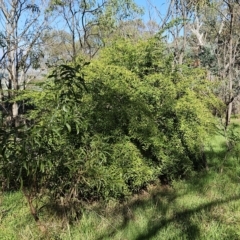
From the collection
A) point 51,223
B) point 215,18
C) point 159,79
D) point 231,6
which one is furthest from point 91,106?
point 215,18

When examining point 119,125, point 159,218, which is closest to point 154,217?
point 159,218

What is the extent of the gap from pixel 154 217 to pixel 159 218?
58 mm

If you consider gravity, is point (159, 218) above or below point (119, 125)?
below

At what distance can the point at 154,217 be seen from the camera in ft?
10.6

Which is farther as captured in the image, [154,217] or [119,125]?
[119,125]

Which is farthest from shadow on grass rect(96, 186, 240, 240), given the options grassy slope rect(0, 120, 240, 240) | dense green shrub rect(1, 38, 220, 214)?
dense green shrub rect(1, 38, 220, 214)

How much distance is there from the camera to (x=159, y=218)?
320 centimetres

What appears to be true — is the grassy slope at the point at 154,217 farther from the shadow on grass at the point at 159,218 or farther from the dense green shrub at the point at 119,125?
the dense green shrub at the point at 119,125

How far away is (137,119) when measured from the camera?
3.78 meters

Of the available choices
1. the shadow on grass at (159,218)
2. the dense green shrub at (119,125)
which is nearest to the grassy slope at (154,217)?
the shadow on grass at (159,218)

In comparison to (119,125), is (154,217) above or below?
below

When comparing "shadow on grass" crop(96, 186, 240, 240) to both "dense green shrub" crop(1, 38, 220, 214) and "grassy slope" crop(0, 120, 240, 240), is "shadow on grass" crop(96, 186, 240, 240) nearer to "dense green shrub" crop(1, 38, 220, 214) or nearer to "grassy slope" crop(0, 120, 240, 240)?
"grassy slope" crop(0, 120, 240, 240)

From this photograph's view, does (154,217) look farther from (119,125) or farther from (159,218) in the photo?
(119,125)

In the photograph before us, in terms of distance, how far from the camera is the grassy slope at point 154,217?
281 centimetres
